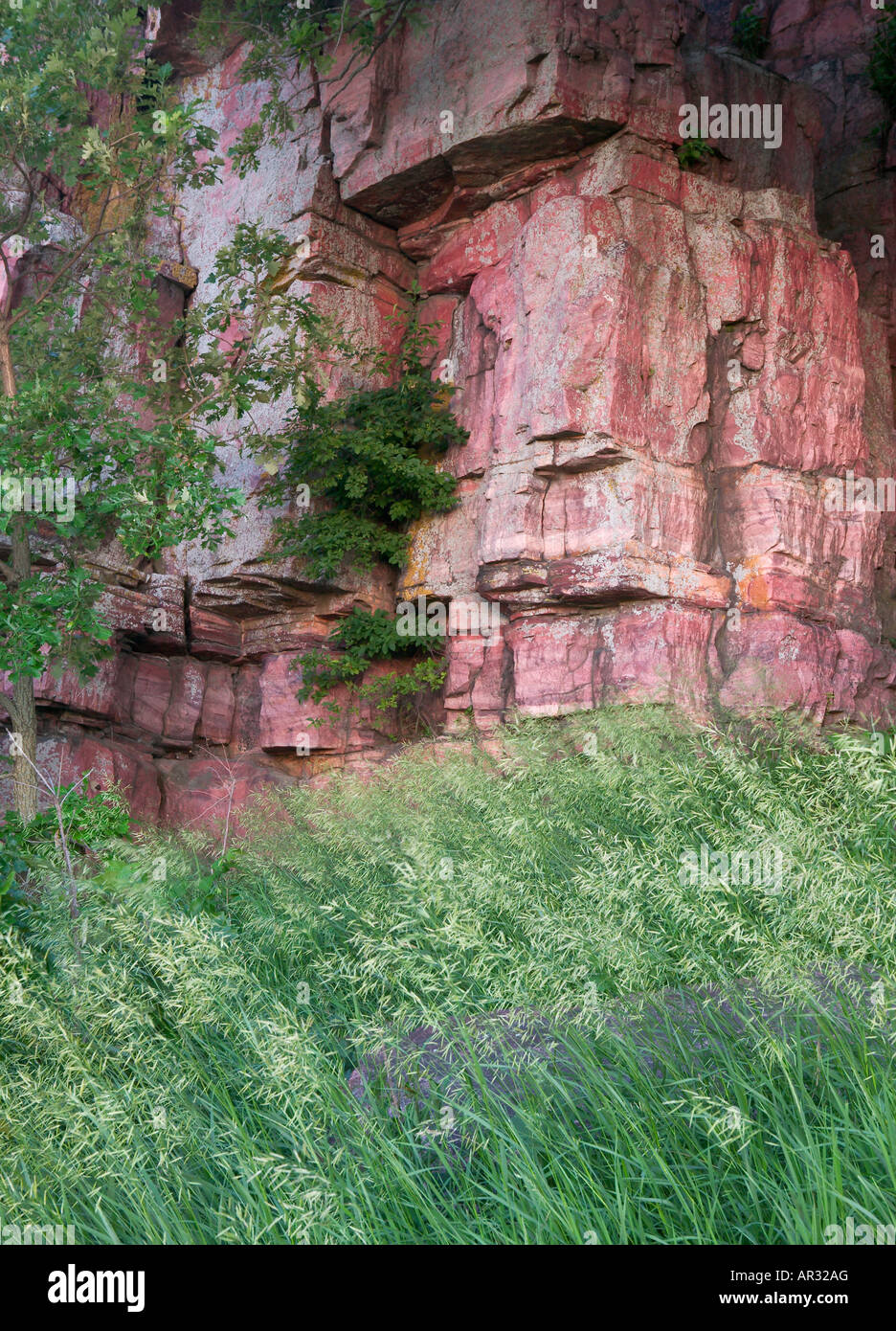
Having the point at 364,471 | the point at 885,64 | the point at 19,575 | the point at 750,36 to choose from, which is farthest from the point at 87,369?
the point at 750,36

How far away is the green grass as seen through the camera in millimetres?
2705

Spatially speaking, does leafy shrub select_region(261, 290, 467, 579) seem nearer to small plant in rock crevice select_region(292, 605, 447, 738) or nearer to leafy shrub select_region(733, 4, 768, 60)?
small plant in rock crevice select_region(292, 605, 447, 738)

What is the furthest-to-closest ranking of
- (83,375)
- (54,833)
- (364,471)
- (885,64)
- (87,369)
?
(885,64) < (364,471) < (87,369) < (83,375) < (54,833)

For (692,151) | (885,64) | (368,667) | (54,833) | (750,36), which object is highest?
(750,36)

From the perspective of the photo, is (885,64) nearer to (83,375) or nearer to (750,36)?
(750,36)

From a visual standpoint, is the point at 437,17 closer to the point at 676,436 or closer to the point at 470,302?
the point at 470,302

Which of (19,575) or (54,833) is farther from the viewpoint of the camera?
(19,575)

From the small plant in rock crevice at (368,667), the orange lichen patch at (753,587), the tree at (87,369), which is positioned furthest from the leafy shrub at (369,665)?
the orange lichen patch at (753,587)

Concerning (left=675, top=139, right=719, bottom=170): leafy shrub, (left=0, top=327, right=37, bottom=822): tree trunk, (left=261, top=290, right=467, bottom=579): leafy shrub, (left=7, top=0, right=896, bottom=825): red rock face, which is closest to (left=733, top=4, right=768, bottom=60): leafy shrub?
(left=7, top=0, right=896, bottom=825): red rock face

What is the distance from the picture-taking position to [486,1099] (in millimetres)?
3023

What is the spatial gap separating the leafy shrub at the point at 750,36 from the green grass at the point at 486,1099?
13.4 m

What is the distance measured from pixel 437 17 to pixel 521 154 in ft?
7.44

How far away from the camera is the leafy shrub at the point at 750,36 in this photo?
47.8ft

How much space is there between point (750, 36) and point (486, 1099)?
1574cm
